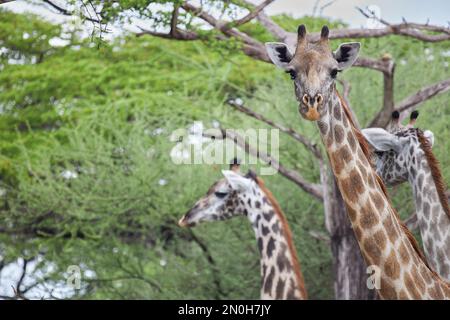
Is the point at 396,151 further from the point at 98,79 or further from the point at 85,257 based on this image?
the point at 98,79

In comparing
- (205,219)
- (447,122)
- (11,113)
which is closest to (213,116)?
(447,122)

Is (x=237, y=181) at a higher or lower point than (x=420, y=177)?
→ higher

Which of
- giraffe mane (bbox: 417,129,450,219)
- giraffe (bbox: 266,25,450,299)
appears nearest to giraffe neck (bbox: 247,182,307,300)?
giraffe mane (bbox: 417,129,450,219)

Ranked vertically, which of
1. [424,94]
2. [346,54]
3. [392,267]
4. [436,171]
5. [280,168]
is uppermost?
[424,94]

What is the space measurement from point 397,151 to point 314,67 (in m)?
2.26

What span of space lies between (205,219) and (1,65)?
12051 millimetres

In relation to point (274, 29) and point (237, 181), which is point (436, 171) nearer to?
point (237, 181)

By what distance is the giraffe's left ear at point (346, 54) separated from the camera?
4996 mm

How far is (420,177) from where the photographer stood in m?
6.74

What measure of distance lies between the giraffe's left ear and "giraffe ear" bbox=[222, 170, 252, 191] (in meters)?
3.26

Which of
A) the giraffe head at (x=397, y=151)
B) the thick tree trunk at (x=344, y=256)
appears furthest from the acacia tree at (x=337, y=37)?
the giraffe head at (x=397, y=151)

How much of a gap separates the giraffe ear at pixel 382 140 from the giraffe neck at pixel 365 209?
4.97ft

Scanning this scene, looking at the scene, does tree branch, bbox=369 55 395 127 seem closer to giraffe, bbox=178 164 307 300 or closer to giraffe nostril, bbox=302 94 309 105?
giraffe, bbox=178 164 307 300

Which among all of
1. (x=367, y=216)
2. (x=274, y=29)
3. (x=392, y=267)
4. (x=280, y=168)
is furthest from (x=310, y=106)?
(x=280, y=168)
